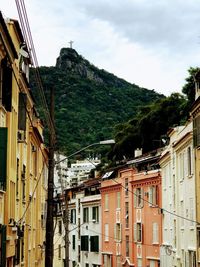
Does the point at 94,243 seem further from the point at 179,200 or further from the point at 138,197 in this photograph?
the point at 179,200

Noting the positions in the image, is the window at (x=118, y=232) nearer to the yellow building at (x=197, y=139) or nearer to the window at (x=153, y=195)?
the window at (x=153, y=195)

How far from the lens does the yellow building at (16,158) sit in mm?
25344

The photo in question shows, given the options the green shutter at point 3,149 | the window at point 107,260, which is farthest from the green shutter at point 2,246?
the window at point 107,260

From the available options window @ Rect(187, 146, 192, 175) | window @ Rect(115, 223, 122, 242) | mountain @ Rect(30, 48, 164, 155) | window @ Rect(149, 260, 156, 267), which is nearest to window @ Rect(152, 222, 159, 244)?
window @ Rect(149, 260, 156, 267)

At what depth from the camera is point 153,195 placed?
190 feet

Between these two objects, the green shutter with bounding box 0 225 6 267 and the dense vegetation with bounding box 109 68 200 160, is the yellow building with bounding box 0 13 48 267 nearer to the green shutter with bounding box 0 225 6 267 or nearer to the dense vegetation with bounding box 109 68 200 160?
the green shutter with bounding box 0 225 6 267

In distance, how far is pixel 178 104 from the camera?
79812 mm

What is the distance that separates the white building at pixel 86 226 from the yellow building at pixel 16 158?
26459 mm

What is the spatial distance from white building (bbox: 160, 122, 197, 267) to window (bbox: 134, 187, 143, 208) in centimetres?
585

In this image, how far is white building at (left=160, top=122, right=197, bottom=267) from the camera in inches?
1713

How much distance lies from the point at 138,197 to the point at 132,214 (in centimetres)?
241

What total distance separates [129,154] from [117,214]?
61.2 feet

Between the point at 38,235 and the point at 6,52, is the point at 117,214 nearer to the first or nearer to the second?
the point at 38,235

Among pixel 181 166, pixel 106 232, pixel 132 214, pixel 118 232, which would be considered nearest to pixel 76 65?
pixel 106 232
